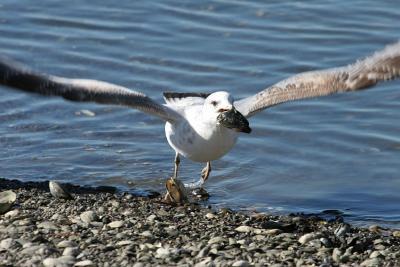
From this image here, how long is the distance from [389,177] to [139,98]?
288 centimetres

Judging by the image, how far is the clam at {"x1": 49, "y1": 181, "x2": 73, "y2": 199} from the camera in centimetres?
1065

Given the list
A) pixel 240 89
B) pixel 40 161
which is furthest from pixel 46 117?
pixel 240 89

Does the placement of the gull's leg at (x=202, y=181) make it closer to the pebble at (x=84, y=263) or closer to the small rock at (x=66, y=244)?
the small rock at (x=66, y=244)

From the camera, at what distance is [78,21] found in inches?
654

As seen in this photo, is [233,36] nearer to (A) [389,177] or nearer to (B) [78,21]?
(B) [78,21]

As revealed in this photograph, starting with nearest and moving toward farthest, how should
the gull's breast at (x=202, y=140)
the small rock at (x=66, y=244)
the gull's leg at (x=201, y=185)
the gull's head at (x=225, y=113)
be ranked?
the small rock at (x=66, y=244) < the gull's head at (x=225, y=113) < the gull's breast at (x=202, y=140) < the gull's leg at (x=201, y=185)

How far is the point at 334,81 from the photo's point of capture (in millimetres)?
10594

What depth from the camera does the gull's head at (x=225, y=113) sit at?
1038 cm

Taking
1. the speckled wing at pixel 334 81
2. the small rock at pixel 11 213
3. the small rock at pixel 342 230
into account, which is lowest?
the small rock at pixel 342 230

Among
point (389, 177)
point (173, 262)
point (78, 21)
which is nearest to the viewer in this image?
point (173, 262)

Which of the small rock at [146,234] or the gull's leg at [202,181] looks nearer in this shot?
the small rock at [146,234]

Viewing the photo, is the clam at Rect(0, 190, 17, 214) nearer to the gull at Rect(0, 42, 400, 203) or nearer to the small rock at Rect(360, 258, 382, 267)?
the gull at Rect(0, 42, 400, 203)

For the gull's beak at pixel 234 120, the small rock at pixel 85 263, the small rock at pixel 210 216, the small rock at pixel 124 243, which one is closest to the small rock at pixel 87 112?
the gull's beak at pixel 234 120

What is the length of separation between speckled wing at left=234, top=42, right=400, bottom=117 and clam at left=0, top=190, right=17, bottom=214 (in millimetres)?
2450
